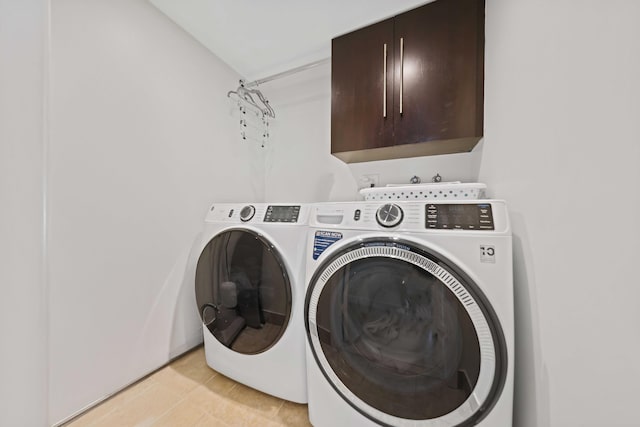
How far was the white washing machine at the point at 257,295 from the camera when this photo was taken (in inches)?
36.5

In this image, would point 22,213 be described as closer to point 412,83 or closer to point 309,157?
point 309,157

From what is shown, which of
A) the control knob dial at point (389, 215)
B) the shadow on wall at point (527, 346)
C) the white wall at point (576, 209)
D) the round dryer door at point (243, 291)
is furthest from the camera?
the round dryer door at point (243, 291)

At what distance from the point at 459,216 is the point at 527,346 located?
1.43ft

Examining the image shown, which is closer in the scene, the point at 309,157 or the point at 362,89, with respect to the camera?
the point at 362,89

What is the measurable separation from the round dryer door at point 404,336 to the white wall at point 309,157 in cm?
91

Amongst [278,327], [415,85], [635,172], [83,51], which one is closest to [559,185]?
[635,172]

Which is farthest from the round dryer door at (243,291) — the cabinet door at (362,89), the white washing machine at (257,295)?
the cabinet door at (362,89)

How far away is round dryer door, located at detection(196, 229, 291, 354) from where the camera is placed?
95cm

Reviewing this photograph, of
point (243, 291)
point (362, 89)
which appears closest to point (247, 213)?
point (243, 291)

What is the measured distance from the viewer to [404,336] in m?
0.69

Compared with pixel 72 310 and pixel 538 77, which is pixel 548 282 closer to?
pixel 538 77

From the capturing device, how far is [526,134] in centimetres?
66

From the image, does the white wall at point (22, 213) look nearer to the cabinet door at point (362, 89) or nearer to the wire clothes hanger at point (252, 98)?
the wire clothes hanger at point (252, 98)

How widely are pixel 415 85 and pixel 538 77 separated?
550 mm
